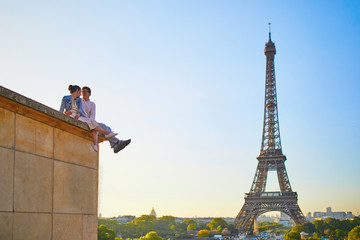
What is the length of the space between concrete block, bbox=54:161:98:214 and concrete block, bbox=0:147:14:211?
0.80 m

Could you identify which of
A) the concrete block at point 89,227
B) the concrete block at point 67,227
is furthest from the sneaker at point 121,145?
the concrete block at point 67,227

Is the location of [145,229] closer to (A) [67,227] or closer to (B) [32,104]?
(A) [67,227]

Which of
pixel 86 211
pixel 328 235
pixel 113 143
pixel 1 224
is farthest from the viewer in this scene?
pixel 328 235

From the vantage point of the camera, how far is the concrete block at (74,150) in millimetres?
5262

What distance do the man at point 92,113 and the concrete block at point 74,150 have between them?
16.1 inches

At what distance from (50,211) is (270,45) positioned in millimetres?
Result: 88594

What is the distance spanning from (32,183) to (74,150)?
3.50 ft

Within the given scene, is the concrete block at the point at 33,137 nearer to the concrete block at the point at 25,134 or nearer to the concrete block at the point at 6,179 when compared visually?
the concrete block at the point at 25,134

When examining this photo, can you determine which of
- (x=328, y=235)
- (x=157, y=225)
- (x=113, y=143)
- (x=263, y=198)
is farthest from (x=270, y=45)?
(x=113, y=143)

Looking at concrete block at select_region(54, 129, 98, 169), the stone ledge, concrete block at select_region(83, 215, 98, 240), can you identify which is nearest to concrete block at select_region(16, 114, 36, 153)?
the stone ledge

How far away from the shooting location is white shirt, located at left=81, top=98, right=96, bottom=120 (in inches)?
261

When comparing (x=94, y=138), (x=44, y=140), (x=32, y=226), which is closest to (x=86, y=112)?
(x=94, y=138)

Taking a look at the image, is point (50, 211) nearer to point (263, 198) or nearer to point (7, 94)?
point (7, 94)

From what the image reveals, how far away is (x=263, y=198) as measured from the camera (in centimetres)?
7831
